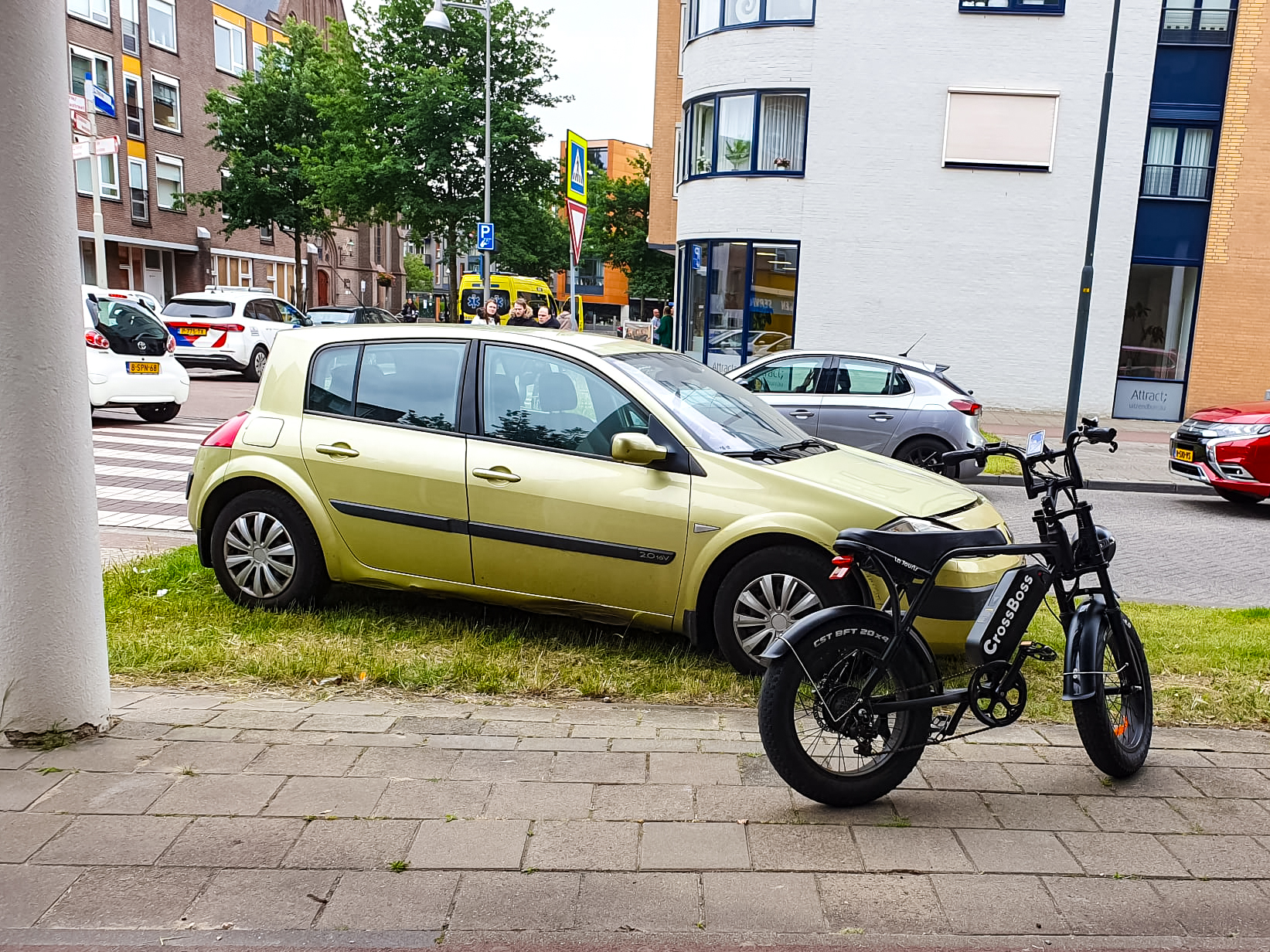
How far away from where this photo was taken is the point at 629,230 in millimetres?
57781

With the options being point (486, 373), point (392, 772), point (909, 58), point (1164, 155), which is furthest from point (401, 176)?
point (392, 772)

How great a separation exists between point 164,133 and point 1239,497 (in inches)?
1686

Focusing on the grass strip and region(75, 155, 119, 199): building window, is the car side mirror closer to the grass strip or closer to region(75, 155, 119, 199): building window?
the grass strip

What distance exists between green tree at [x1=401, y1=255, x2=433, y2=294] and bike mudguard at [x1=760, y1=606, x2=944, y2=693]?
96.3m

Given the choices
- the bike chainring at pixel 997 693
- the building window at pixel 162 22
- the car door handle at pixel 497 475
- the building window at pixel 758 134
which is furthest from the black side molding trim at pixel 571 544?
the building window at pixel 162 22

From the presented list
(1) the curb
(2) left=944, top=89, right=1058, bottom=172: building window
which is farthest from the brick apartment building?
(1) the curb

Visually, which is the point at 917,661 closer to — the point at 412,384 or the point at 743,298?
the point at 412,384

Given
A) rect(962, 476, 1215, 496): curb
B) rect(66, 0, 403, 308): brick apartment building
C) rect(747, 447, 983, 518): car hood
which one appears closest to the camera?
rect(747, 447, 983, 518): car hood

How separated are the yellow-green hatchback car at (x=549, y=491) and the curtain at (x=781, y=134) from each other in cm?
A: 1773

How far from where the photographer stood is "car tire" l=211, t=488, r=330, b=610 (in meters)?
5.45

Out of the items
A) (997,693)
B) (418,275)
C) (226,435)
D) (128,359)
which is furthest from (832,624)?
(418,275)

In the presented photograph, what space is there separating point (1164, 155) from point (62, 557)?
75.7 ft

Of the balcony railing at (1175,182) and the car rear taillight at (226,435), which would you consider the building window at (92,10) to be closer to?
the balcony railing at (1175,182)

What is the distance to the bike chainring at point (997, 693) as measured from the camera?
11.5 feet
